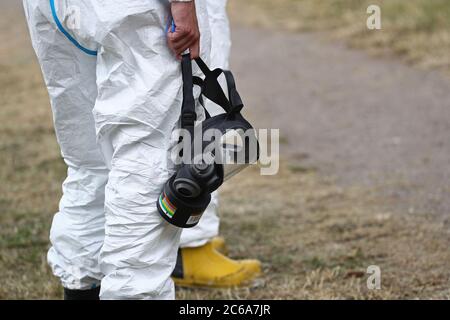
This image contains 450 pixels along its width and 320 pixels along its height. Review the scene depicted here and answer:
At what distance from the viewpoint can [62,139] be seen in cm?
242

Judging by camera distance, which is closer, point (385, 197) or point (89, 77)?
point (89, 77)

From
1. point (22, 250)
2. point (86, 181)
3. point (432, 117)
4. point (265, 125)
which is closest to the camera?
point (86, 181)

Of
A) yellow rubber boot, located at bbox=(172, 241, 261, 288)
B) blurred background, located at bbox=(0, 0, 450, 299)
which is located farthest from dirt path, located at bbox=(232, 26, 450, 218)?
yellow rubber boot, located at bbox=(172, 241, 261, 288)

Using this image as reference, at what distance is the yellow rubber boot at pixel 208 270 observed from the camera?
3020mm

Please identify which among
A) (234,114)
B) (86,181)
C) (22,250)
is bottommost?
(22,250)

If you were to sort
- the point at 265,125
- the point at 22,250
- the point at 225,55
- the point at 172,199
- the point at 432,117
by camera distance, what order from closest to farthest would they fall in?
the point at 172,199 < the point at 225,55 < the point at 22,250 < the point at 432,117 < the point at 265,125

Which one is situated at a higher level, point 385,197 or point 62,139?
point 62,139

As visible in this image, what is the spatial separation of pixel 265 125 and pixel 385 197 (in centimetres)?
188

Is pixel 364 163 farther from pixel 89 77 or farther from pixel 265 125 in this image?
pixel 89 77

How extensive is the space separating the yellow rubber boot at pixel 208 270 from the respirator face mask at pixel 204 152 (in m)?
0.88

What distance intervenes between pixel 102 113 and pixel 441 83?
436 centimetres

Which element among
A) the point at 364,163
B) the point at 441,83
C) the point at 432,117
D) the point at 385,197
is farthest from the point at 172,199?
the point at 441,83

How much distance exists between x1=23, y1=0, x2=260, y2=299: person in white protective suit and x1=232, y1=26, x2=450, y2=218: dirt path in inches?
71.9

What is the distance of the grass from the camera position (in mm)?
6703
